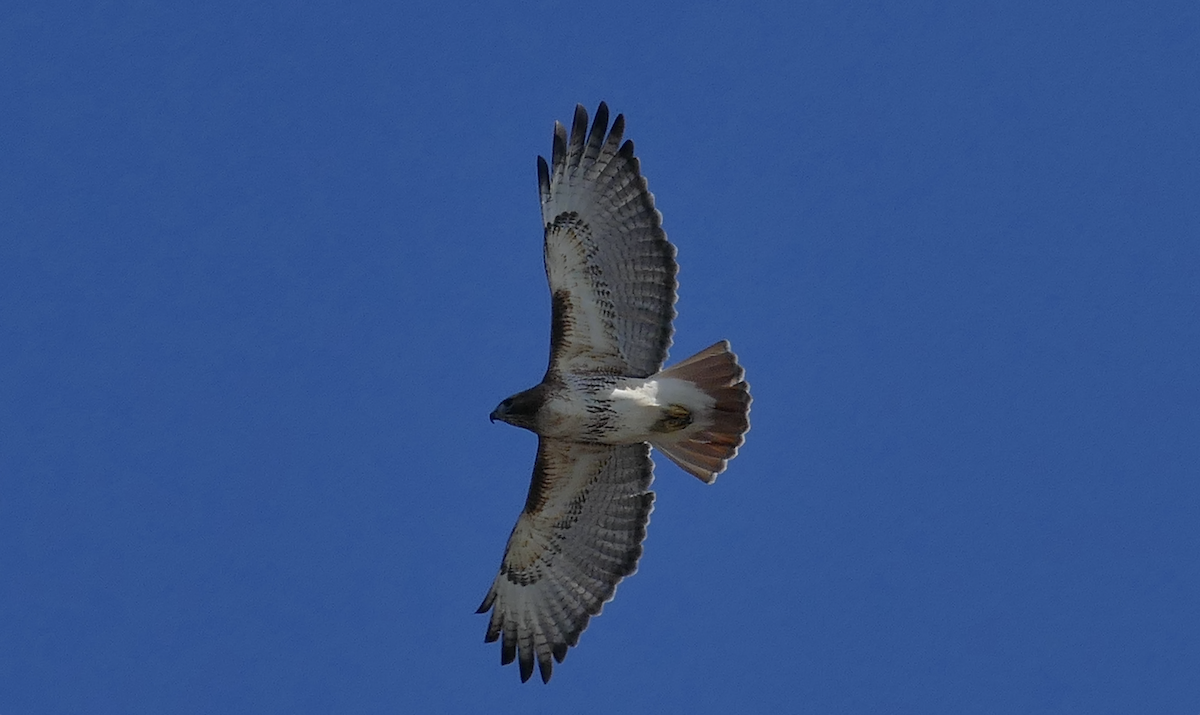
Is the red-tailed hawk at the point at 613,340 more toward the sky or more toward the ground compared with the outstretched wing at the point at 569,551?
more toward the sky

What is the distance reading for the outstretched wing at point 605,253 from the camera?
13039 mm

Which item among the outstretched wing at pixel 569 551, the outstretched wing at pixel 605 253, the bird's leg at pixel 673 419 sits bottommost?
the outstretched wing at pixel 569 551

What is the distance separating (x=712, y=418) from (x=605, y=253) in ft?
4.38

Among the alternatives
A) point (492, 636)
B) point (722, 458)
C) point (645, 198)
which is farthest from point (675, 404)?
point (492, 636)

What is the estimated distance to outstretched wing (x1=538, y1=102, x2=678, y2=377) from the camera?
42.8 feet

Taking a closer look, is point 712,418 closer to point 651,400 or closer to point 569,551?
point 651,400

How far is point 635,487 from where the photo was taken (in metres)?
13.7

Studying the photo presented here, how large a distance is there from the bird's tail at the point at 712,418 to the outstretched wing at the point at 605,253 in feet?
1.05

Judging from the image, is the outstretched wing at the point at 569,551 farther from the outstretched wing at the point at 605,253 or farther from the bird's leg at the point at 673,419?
the outstretched wing at the point at 605,253

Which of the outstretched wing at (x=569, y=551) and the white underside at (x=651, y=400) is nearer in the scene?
the white underside at (x=651, y=400)

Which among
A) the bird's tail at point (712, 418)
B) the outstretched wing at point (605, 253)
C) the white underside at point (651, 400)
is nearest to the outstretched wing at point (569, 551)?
the bird's tail at point (712, 418)

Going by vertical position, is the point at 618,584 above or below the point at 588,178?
below

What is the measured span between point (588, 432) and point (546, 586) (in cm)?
142

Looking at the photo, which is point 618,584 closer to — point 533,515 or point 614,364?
point 533,515
